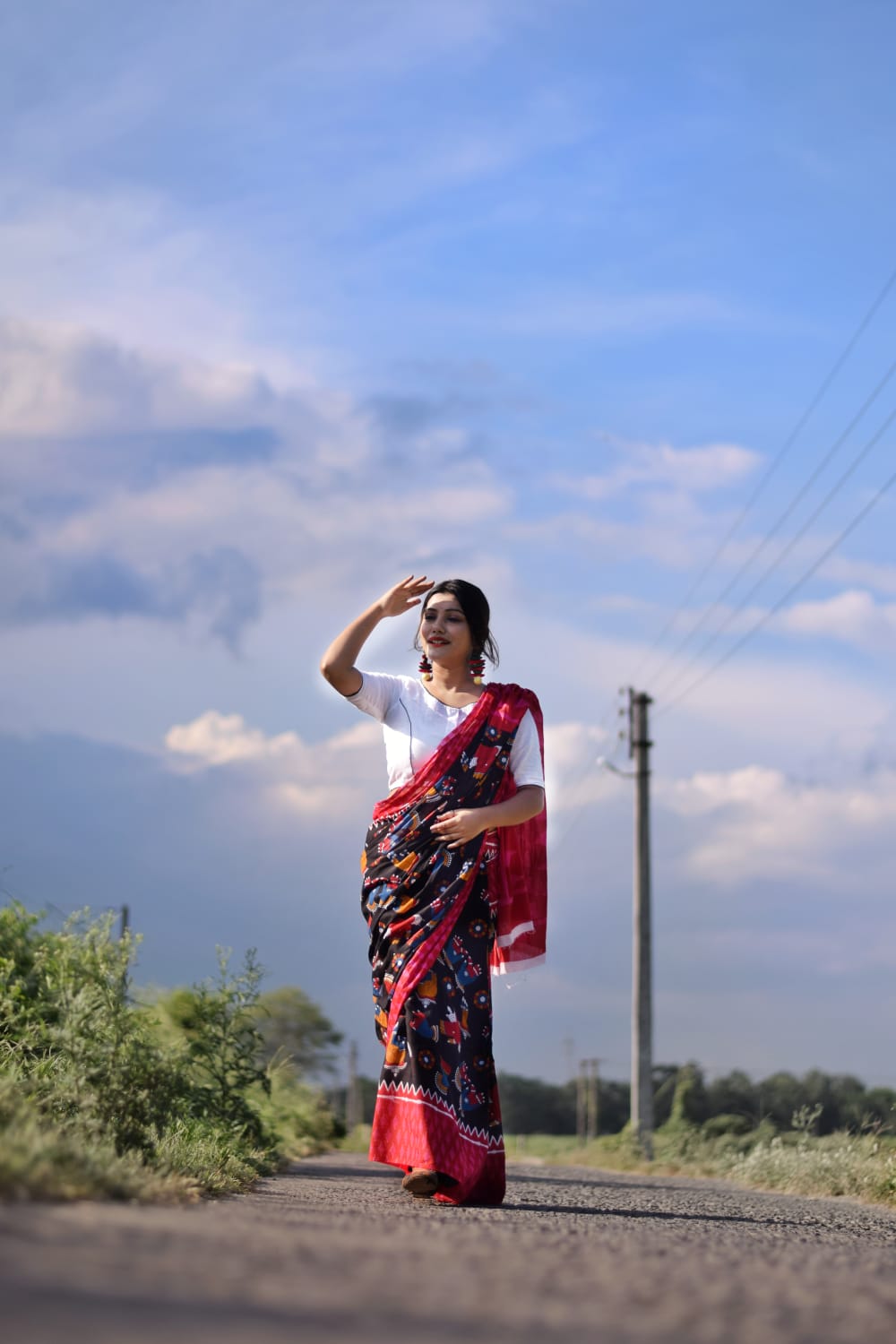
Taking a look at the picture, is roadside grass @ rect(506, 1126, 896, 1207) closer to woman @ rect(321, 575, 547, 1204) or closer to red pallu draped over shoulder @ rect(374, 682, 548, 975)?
red pallu draped over shoulder @ rect(374, 682, 548, 975)

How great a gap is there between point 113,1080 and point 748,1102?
1068 cm

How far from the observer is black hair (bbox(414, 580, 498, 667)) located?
23.1ft

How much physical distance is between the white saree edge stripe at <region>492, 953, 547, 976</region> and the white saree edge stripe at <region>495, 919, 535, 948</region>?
127 millimetres

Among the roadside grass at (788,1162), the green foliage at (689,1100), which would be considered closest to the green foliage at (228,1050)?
the roadside grass at (788,1162)

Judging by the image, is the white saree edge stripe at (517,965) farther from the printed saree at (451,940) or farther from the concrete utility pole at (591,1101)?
the concrete utility pole at (591,1101)

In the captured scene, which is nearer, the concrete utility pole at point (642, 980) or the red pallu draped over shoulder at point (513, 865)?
the red pallu draped over shoulder at point (513, 865)

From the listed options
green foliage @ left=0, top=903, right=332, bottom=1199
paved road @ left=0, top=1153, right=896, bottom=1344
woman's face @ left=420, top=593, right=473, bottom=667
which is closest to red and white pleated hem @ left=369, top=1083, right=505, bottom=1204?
green foliage @ left=0, top=903, right=332, bottom=1199

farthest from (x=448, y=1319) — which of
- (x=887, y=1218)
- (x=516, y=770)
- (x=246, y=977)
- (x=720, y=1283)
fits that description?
(x=246, y=977)

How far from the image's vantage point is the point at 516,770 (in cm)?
691

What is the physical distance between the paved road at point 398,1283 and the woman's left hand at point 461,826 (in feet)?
7.98

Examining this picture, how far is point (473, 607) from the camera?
707 cm

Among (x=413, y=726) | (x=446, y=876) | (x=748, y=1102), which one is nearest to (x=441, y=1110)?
(x=446, y=876)

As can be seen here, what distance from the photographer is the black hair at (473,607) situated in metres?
7.04

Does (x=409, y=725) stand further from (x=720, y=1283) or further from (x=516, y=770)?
(x=720, y=1283)
